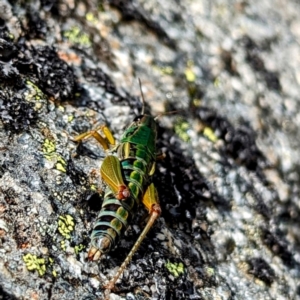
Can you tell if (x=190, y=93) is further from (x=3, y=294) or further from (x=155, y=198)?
(x=3, y=294)

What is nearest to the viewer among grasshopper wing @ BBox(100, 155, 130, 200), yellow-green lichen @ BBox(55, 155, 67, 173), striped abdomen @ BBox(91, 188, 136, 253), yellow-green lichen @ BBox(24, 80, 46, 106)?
striped abdomen @ BBox(91, 188, 136, 253)

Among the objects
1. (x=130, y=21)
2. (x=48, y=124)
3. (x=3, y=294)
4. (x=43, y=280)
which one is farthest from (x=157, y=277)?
(x=130, y=21)

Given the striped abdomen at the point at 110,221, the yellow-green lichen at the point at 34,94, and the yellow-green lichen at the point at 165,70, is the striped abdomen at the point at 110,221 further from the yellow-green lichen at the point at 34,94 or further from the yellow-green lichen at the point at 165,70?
the yellow-green lichen at the point at 165,70

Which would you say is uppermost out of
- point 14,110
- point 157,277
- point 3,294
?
point 14,110

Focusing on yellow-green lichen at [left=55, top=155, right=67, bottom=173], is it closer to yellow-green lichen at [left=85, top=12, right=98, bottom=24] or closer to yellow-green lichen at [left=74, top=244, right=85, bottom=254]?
yellow-green lichen at [left=74, top=244, right=85, bottom=254]

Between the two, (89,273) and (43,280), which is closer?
(43,280)

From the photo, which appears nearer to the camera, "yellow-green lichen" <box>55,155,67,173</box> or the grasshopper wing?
the grasshopper wing

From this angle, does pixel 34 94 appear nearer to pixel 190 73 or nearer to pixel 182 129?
pixel 182 129

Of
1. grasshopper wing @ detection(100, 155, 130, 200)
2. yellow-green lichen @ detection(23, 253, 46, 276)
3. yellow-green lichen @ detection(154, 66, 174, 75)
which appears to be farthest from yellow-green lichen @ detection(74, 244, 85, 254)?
yellow-green lichen @ detection(154, 66, 174, 75)
